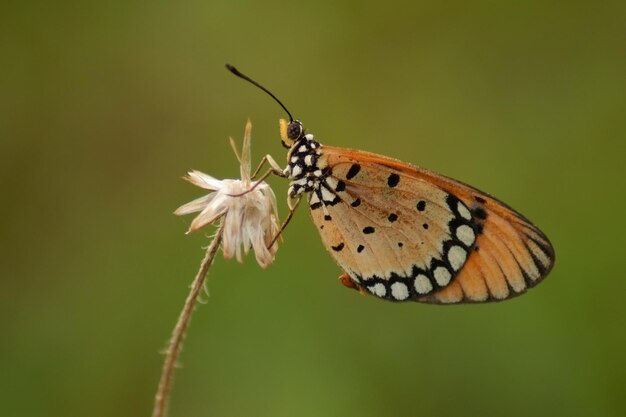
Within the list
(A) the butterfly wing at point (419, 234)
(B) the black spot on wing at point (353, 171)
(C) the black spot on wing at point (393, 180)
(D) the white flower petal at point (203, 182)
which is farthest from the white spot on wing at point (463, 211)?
(D) the white flower petal at point (203, 182)

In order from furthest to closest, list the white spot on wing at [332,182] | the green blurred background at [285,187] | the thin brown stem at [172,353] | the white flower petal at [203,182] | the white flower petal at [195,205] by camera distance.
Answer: the green blurred background at [285,187]
the white spot on wing at [332,182]
the white flower petal at [203,182]
the white flower petal at [195,205]
the thin brown stem at [172,353]

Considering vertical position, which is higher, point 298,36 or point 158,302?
point 298,36

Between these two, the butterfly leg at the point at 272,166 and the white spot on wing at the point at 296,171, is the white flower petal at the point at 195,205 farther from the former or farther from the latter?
the white spot on wing at the point at 296,171

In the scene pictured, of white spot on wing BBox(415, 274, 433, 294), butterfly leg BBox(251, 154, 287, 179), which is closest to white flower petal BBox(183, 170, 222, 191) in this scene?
butterfly leg BBox(251, 154, 287, 179)

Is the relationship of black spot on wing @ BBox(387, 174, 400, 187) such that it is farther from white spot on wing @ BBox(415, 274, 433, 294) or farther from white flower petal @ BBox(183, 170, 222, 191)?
white flower petal @ BBox(183, 170, 222, 191)

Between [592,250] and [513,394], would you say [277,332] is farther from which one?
[592,250]

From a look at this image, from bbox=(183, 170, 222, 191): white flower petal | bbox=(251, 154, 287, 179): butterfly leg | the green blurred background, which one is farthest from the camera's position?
the green blurred background

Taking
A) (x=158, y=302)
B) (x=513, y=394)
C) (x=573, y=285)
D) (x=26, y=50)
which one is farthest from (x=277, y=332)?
(x=26, y=50)
